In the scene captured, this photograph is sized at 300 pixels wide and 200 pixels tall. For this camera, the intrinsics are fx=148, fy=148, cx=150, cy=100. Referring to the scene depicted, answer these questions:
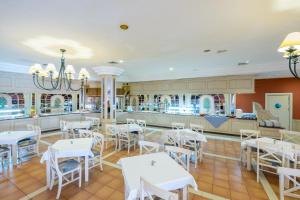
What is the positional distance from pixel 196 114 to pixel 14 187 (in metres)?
6.52

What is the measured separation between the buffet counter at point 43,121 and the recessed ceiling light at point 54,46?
138 inches

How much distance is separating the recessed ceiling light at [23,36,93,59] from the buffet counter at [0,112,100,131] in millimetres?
3508

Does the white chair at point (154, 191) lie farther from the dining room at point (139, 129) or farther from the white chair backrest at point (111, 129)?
the white chair backrest at point (111, 129)

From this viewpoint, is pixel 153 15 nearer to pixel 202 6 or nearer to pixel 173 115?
pixel 202 6

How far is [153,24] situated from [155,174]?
2.19m

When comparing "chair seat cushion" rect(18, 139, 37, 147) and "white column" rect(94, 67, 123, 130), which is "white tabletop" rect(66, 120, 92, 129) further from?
"chair seat cushion" rect(18, 139, 37, 147)

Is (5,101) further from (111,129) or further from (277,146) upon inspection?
(277,146)

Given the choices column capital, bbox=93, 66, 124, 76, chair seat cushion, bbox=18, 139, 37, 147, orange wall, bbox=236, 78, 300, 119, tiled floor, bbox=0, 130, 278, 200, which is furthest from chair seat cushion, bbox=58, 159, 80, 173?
orange wall, bbox=236, 78, 300, 119

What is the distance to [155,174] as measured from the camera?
1798 mm

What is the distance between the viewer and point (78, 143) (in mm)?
3049

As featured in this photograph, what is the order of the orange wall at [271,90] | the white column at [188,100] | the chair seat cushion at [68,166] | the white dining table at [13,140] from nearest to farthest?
the chair seat cushion at [68,166], the white dining table at [13,140], the orange wall at [271,90], the white column at [188,100]

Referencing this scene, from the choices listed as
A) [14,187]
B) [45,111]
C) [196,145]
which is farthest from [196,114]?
[45,111]

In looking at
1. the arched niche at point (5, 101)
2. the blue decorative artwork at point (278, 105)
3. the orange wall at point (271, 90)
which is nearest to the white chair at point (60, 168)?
the arched niche at point (5, 101)

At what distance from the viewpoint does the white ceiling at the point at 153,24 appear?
1.87 m
